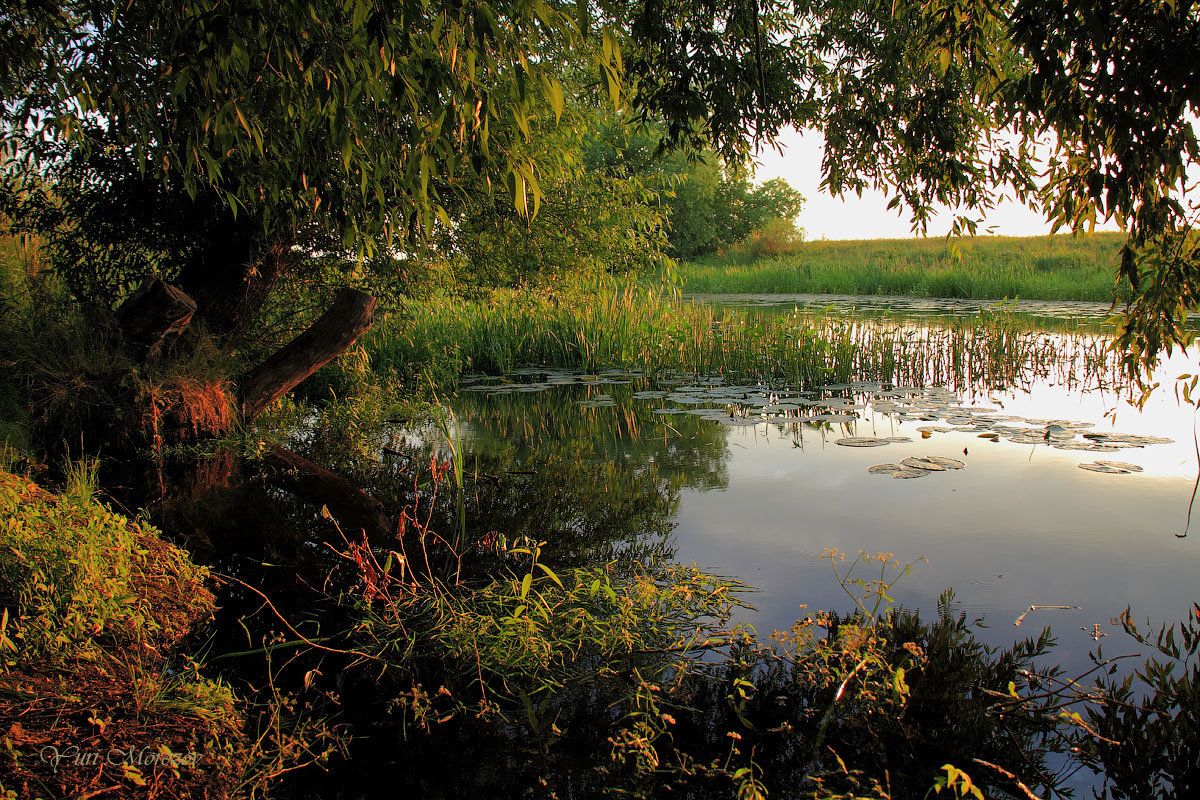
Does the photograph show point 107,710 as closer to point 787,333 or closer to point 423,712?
point 423,712

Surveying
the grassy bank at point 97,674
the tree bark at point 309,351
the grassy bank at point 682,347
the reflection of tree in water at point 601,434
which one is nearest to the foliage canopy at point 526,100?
the tree bark at point 309,351

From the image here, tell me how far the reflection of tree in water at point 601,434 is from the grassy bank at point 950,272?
9891 millimetres

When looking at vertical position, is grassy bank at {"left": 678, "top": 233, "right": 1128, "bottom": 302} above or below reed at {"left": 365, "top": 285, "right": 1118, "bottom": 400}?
above

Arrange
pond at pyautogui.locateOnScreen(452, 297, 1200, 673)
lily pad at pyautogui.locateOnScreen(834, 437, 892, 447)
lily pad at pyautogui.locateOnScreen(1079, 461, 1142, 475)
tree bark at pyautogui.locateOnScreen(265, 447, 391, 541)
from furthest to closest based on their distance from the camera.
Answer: lily pad at pyautogui.locateOnScreen(834, 437, 892, 447)
lily pad at pyautogui.locateOnScreen(1079, 461, 1142, 475)
tree bark at pyautogui.locateOnScreen(265, 447, 391, 541)
pond at pyautogui.locateOnScreen(452, 297, 1200, 673)

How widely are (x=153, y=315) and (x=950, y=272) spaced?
22.8m

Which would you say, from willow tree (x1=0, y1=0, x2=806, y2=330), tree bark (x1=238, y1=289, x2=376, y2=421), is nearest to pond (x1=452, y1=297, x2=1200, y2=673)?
tree bark (x1=238, y1=289, x2=376, y2=421)

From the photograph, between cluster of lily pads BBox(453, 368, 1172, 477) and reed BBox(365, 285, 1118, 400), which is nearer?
cluster of lily pads BBox(453, 368, 1172, 477)

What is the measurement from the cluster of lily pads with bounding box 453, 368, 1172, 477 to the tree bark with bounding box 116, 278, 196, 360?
4.10m

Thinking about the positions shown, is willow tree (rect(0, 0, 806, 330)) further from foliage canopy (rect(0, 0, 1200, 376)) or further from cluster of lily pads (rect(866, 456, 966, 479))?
cluster of lily pads (rect(866, 456, 966, 479))

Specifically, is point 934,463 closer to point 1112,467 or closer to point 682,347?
point 1112,467

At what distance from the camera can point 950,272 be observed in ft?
74.7

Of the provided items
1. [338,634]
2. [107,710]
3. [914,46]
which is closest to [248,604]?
[338,634]

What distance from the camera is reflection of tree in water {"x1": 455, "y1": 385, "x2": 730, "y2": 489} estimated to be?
230 inches

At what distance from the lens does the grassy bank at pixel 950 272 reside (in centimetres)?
2088
